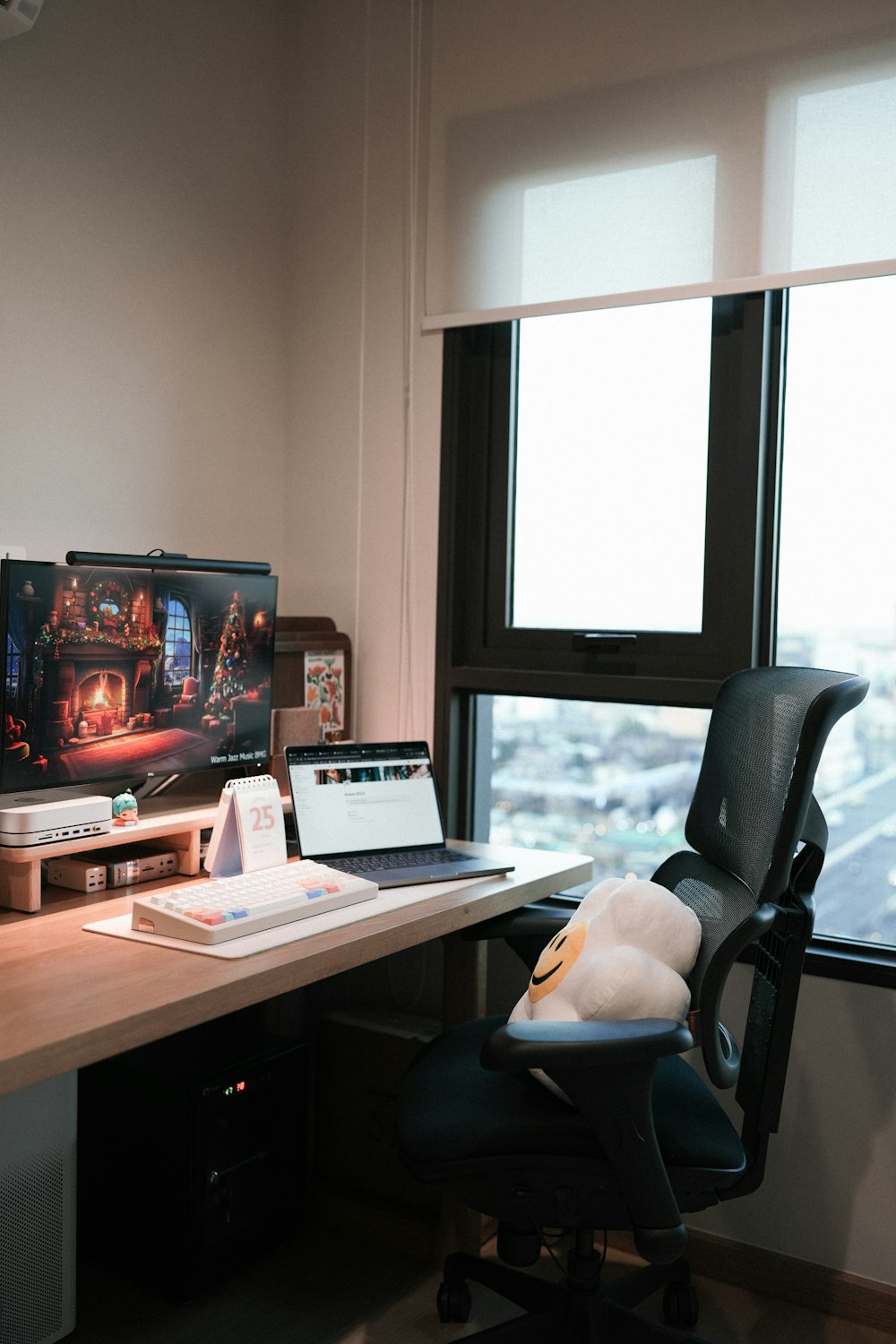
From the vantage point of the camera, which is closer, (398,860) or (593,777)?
(398,860)

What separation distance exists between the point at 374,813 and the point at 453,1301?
0.88 m

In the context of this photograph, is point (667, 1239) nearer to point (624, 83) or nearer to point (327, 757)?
point (327, 757)

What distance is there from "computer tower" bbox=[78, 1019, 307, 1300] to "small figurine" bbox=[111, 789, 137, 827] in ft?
1.48

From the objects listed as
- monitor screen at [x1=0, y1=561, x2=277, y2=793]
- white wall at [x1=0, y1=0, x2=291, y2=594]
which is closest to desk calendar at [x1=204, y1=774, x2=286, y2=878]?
monitor screen at [x1=0, y1=561, x2=277, y2=793]

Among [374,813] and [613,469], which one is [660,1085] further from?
[613,469]

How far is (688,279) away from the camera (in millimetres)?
2283

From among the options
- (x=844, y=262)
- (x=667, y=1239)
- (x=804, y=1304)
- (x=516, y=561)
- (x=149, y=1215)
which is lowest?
(x=804, y=1304)

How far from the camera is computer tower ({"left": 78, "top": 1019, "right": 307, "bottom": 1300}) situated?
2084 mm

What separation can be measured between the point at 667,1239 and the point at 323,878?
767mm

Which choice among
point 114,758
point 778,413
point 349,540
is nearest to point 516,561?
point 349,540

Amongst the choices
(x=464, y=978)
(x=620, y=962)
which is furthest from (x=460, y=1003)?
(x=620, y=962)

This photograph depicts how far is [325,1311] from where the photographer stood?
6.89ft

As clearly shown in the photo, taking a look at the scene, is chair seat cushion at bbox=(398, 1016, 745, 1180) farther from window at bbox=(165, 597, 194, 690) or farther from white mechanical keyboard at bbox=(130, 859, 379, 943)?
window at bbox=(165, 597, 194, 690)

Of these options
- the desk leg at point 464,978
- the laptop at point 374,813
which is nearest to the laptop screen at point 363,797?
the laptop at point 374,813
